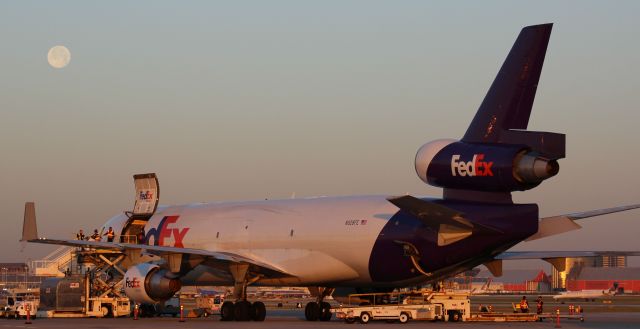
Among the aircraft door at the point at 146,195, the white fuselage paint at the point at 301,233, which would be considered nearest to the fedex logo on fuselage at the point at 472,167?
the white fuselage paint at the point at 301,233

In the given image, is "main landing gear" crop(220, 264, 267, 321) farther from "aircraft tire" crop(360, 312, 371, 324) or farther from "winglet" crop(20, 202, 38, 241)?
"winglet" crop(20, 202, 38, 241)

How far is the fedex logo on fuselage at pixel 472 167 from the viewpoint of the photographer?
31750mm

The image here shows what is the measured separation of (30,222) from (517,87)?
19135 millimetres

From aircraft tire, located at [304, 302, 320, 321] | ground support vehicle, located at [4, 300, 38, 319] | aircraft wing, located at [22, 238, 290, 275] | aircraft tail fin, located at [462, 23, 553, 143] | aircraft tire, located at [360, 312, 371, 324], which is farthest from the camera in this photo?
ground support vehicle, located at [4, 300, 38, 319]

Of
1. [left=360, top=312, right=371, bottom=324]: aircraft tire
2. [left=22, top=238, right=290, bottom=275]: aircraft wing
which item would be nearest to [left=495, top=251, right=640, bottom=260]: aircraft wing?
[left=360, top=312, right=371, bottom=324]: aircraft tire

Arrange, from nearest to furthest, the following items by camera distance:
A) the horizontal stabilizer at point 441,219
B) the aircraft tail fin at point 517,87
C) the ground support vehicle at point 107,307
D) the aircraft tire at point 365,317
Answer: the aircraft tail fin at point 517,87 → the horizontal stabilizer at point 441,219 → the aircraft tire at point 365,317 → the ground support vehicle at point 107,307

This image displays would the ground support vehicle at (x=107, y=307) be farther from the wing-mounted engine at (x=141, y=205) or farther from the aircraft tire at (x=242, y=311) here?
the aircraft tire at (x=242, y=311)

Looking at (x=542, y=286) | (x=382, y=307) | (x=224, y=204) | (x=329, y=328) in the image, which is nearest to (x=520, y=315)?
(x=382, y=307)

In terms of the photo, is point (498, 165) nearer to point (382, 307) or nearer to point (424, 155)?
point (424, 155)

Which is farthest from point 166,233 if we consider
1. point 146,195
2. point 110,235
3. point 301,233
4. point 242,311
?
point 301,233

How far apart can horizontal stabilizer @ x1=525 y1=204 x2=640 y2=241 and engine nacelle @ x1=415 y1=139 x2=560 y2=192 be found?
2899 mm

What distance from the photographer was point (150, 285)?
40.4 metres

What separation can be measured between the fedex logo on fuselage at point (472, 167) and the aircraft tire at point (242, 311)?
10.9 m

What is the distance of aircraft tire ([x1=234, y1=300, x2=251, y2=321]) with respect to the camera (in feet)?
129
